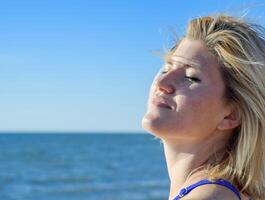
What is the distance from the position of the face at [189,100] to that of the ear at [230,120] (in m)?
0.02

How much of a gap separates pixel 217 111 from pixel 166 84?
0.25 m

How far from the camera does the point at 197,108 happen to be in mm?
2512

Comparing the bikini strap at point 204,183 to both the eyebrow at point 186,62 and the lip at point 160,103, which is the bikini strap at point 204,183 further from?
the eyebrow at point 186,62

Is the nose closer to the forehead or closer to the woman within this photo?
the woman

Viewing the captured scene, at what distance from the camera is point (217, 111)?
2570 mm

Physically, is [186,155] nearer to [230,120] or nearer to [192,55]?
[230,120]

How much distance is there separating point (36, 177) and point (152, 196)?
10.9 m

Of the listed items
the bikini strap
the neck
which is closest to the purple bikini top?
the bikini strap

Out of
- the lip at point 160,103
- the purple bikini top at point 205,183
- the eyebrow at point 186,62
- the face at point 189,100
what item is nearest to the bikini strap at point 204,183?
the purple bikini top at point 205,183

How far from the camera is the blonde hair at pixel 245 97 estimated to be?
2.49 metres

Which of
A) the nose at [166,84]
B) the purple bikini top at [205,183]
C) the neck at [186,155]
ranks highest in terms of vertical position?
the nose at [166,84]

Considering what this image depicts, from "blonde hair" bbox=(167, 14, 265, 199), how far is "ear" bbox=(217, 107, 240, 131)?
0.06ft

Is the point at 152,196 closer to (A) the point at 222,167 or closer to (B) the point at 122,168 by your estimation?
(B) the point at 122,168

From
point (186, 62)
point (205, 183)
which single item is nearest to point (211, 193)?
point (205, 183)
